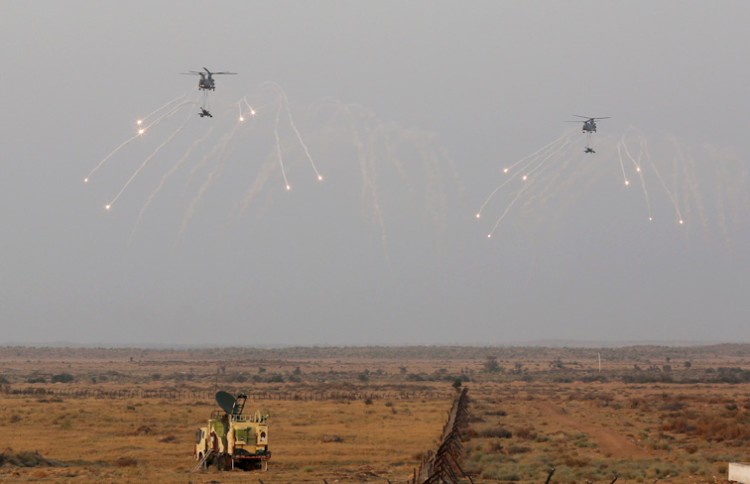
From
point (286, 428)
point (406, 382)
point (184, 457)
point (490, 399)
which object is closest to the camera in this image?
point (184, 457)

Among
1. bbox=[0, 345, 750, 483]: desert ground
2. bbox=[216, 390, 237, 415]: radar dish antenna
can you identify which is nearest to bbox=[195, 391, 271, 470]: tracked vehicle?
bbox=[216, 390, 237, 415]: radar dish antenna

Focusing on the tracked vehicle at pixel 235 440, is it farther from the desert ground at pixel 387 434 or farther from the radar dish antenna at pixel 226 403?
the desert ground at pixel 387 434

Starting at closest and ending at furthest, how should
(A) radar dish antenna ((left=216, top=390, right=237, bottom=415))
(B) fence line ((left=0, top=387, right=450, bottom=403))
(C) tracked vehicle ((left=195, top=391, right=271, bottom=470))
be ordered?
(C) tracked vehicle ((left=195, top=391, right=271, bottom=470)) < (A) radar dish antenna ((left=216, top=390, right=237, bottom=415)) < (B) fence line ((left=0, top=387, right=450, bottom=403))

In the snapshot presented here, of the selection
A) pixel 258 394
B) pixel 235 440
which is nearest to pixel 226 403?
pixel 235 440

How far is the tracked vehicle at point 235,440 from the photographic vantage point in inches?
1547

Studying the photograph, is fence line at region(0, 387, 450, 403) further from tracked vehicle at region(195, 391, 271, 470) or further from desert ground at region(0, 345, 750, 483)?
tracked vehicle at region(195, 391, 271, 470)

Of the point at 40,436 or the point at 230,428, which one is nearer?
the point at 230,428

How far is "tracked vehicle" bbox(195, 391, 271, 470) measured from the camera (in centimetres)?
3928

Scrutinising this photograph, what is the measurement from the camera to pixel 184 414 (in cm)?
6981

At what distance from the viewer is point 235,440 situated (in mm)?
39344

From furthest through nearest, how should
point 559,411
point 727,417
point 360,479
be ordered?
point 559,411, point 727,417, point 360,479

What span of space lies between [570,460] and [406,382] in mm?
85541

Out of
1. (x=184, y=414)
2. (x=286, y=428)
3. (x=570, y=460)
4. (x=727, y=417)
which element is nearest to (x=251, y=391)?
(x=184, y=414)

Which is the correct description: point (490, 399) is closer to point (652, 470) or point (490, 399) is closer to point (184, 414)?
point (184, 414)
